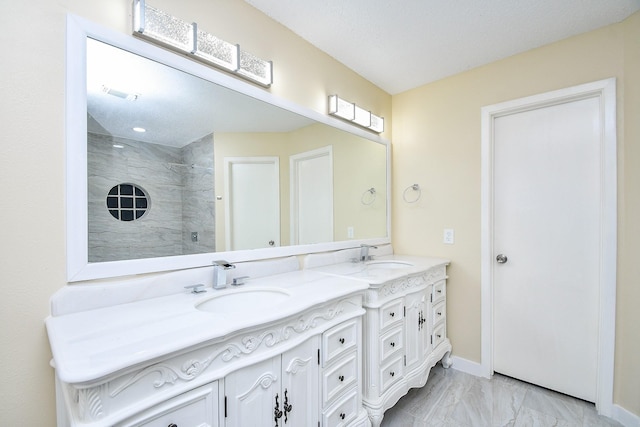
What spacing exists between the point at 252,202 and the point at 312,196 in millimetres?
486

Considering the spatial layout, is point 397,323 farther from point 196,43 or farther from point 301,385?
point 196,43

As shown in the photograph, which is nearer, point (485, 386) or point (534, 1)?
point (534, 1)

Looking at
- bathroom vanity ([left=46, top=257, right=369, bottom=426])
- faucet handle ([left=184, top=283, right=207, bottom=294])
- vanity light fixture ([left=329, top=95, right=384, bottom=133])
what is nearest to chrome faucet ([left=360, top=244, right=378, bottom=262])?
bathroom vanity ([left=46, top=257, right=369, bottom=426])

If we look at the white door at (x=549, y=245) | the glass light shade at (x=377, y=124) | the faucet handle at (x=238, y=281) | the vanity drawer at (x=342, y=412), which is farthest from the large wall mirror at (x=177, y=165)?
the white door at (x=549, y=245)

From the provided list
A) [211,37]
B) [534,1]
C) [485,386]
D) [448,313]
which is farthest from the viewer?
[448,313]

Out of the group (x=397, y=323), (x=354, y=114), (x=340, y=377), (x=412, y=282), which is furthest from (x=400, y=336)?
(x=354, y=114)

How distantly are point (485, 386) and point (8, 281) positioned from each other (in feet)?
8.75

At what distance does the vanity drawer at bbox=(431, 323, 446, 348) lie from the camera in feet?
6.77

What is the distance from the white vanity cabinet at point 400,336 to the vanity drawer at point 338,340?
178 mm

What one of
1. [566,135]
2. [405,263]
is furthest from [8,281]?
[566,135]

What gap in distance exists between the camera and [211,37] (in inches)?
53.1

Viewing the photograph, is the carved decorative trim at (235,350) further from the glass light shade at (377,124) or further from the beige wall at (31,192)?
the glass light shade at (377,124)

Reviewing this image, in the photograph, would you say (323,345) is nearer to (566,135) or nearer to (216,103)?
(216,103)

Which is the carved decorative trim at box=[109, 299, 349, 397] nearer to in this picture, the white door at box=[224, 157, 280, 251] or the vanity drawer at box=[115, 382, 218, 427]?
the vanity drawer at box=[115, 382, 218, 427]
